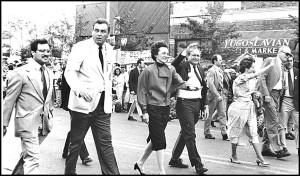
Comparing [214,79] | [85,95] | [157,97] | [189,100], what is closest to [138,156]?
[189,100]

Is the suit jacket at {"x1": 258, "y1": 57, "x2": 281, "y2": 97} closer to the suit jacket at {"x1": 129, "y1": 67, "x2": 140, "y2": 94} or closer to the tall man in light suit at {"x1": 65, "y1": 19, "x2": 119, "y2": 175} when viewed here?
the tall man in light suit at {"x1": 65, "y1": 19, "x2": 119, "y2": 175}

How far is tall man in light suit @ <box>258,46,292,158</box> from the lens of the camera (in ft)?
25.5

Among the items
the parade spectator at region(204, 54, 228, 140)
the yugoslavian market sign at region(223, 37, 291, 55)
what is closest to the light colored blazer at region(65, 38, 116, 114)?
the parade spectator at region(204, 54, 228, 140)

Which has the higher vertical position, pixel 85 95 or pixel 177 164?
pixel 85 95

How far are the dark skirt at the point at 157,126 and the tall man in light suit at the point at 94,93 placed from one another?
935 mm

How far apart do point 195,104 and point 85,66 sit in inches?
81.7

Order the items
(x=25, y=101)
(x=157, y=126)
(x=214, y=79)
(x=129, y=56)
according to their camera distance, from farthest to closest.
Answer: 1. (x=129, y=56)
2. (x=214, y=79)
3. (x=157, y=126)
4. (x=25, y=101)

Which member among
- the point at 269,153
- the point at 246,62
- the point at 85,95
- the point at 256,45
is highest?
the point at 256,45

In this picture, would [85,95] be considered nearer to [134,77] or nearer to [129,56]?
[134,77]

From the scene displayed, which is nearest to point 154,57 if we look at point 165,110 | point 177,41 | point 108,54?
point 165,110

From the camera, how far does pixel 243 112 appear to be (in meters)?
7.32

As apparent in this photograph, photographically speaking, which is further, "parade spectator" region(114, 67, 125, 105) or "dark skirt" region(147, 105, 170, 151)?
"parade spectator" region(114, 67, 125, 105)

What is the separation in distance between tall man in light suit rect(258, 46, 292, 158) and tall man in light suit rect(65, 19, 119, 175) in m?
3.62

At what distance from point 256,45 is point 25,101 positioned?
1798 centimetres
